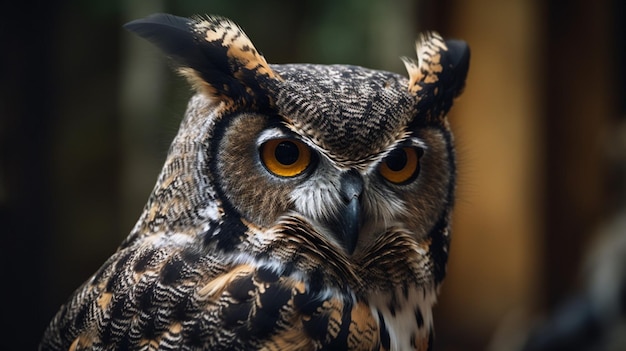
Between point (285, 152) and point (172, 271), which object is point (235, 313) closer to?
point (172, 271)

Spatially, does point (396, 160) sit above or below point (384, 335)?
above

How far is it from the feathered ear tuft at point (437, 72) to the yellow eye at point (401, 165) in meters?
0.10

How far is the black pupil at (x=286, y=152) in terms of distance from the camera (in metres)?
1.33

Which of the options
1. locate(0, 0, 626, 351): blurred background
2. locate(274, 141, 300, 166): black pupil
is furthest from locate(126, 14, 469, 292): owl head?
locate(0, 0, 626, 351): blurred background

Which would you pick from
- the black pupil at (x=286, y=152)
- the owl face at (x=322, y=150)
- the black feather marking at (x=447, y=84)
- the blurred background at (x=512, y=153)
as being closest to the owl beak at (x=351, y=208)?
the owl face at (x=322, y=150)

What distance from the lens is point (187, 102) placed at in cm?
161

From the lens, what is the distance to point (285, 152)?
1.33 m

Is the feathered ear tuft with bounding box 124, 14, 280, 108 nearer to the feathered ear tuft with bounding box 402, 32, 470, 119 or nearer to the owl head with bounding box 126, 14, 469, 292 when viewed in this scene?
the owl head with bounding box 126, 14, 469, 292

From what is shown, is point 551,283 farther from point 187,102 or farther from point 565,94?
point 187,102

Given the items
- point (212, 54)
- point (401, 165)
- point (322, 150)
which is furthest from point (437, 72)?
point (212, 54)

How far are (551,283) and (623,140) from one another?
3.01 ft

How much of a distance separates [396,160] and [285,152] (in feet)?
0.78

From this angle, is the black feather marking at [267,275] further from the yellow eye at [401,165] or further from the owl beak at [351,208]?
the yellow eye at [401,165]

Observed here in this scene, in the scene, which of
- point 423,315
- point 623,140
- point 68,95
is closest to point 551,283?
point 623,140
